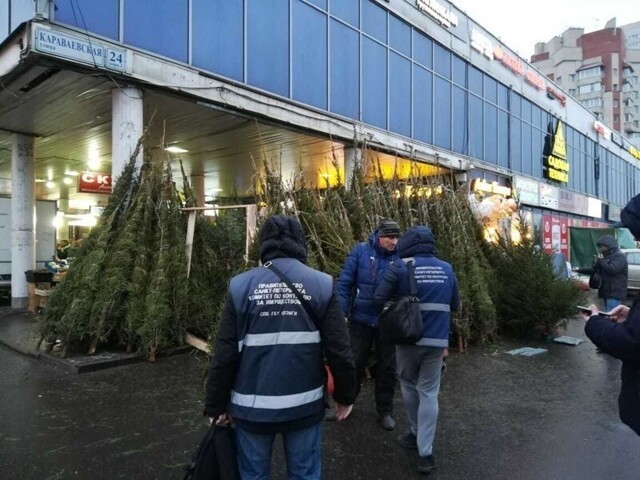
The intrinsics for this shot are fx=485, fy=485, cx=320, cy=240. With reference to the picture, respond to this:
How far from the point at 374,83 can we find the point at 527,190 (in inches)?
483

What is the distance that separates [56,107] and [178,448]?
26.8 ft

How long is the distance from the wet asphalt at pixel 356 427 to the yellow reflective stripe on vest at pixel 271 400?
1524 mm

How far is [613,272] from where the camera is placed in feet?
26.6

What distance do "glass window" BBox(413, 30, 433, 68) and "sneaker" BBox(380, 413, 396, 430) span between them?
47.2 feet

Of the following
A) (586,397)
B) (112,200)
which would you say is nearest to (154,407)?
(112,200)

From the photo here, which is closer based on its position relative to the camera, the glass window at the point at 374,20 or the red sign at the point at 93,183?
the red sign at the point at 93,183

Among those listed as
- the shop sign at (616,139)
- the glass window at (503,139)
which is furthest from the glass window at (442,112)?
the shop sign at (616,139)

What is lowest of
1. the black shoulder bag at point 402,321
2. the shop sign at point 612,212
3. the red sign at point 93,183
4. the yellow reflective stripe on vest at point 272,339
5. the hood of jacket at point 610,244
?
the black shoulder bag at point 402,321

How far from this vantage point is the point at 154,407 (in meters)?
4.90

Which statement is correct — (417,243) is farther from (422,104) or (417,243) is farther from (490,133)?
(490,133)

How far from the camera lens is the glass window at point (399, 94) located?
1523 centimetres

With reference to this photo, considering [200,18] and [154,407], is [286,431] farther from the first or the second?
[200,18]

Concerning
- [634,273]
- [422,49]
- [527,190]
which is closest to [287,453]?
[634,273]

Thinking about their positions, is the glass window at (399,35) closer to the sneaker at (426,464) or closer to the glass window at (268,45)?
the glass window at (268,45)
